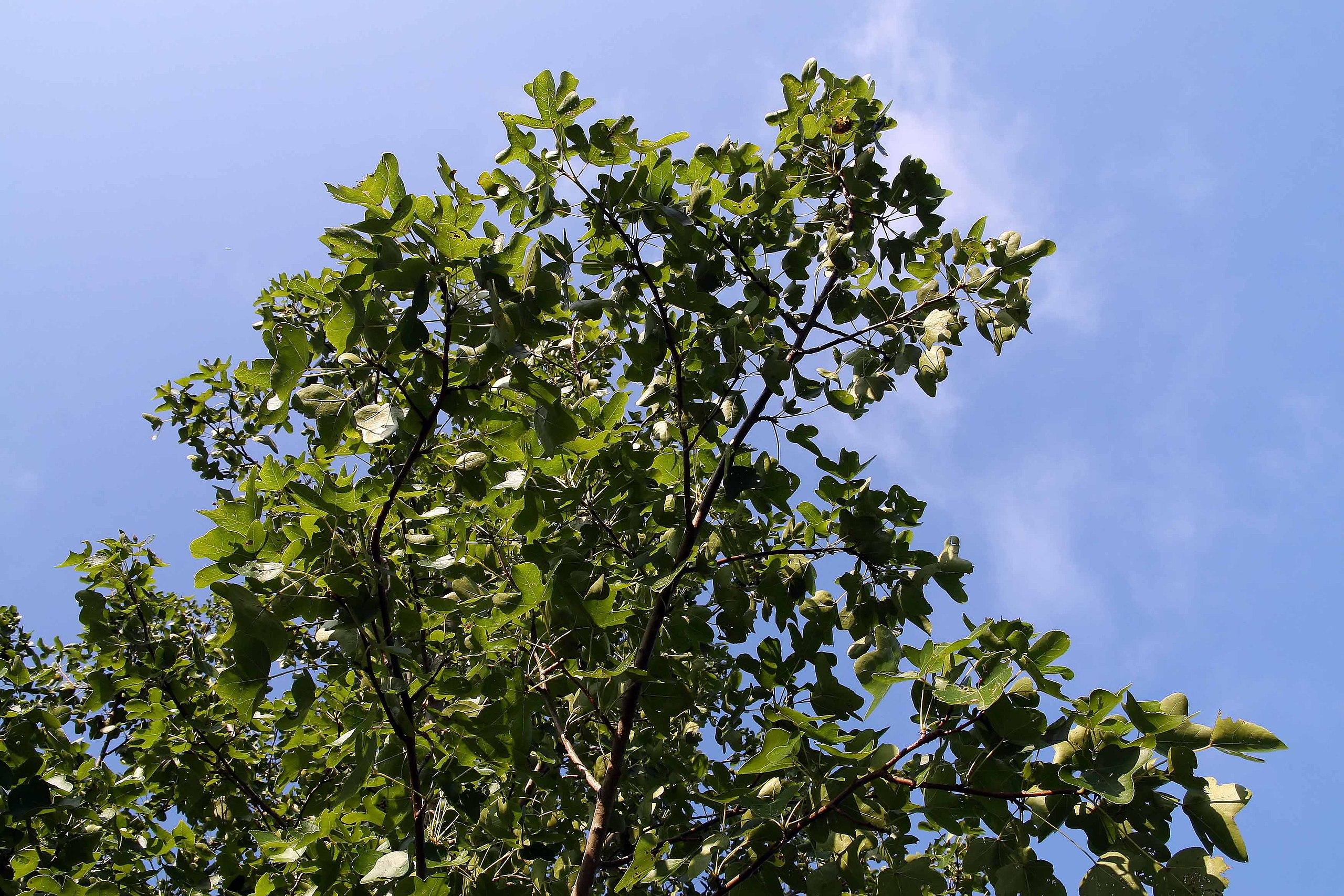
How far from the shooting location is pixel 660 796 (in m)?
3.55

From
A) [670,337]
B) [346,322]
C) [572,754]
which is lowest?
[572,754]

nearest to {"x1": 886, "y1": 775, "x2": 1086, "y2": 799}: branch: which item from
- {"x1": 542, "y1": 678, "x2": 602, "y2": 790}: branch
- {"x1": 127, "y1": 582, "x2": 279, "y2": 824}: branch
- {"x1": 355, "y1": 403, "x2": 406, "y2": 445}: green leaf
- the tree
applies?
the tree

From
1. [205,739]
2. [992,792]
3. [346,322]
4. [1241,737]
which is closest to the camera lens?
[1241,737]

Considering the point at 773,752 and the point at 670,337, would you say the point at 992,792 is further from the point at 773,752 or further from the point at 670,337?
the point at 670,337

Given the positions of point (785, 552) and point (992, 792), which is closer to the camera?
point (992, 792)

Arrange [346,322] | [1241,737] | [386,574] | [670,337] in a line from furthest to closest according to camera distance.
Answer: [670,337]
[386,574]
[346,322]
[1241,737]

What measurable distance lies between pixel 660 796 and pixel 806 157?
3001 mm

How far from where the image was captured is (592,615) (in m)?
2.59

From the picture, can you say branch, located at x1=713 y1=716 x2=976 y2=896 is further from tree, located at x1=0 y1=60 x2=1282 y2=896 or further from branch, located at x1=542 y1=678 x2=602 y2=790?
branch, located at x1=542 y1=678 x2=602 y2=790

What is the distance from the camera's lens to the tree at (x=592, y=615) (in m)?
2.25

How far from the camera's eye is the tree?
2246 millimetres

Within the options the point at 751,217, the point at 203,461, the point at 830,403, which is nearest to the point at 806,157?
the point at 751,217

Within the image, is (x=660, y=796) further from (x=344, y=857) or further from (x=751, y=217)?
(x=751, y=217)

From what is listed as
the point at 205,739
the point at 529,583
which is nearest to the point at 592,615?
→ the point at 529,583
